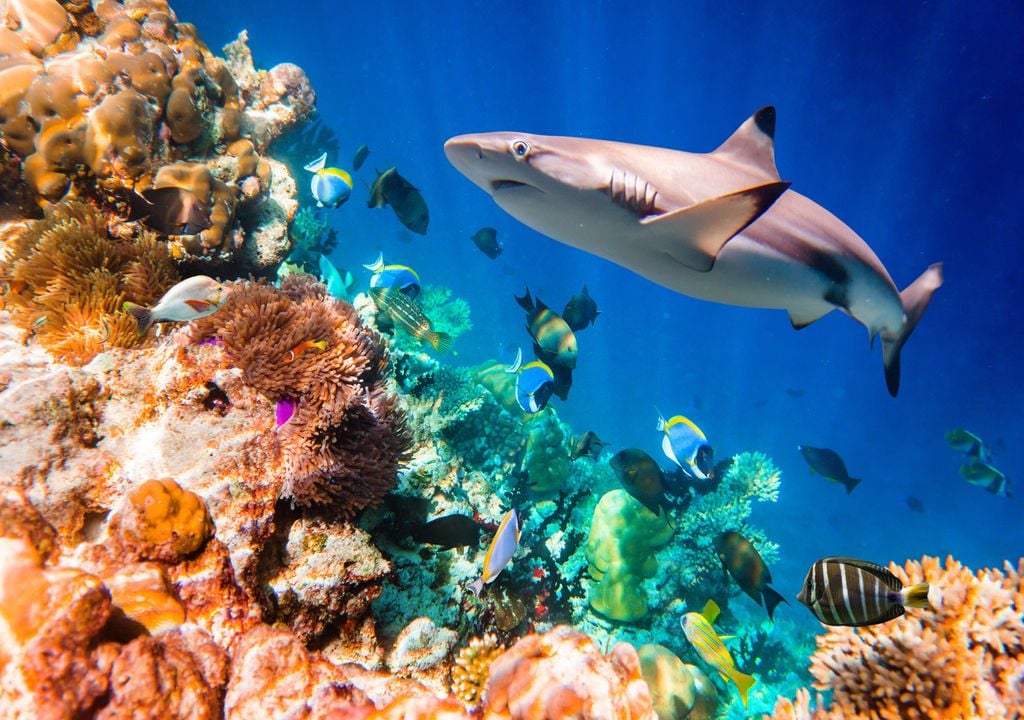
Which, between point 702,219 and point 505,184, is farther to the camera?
point 505,184

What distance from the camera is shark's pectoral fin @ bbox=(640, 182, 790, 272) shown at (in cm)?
227

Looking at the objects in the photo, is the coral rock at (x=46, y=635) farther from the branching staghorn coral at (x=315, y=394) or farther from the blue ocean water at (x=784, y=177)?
the blue ocean water at (x=784, y=177)

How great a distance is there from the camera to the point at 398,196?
6453 millimetres

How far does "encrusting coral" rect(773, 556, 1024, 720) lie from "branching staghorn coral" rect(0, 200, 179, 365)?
535 cm


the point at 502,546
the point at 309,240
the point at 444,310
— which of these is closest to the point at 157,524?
the point at 502,546

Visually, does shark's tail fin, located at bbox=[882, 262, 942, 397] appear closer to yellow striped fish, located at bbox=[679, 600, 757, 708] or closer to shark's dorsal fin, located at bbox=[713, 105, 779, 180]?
shark's dorsal fin, located at bbox=[713, 105, 779, 180]

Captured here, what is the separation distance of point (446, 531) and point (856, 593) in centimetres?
259

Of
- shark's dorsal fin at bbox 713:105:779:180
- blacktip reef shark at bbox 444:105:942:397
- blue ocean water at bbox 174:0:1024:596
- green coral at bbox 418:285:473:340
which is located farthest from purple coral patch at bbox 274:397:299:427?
blue ocean water at bbox 174:0:1024:596

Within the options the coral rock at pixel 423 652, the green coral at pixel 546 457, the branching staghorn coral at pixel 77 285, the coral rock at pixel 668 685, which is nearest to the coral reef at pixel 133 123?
the branching staghorn coral at pixel 77 285

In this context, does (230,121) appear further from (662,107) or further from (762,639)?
(662,107)

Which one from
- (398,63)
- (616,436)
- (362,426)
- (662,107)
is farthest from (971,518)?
(398,63)

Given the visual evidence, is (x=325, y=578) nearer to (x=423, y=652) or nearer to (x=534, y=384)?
(x=423, y=652)

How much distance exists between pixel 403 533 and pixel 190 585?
1718 mm

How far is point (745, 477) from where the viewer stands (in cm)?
846
